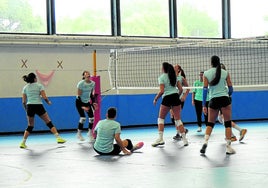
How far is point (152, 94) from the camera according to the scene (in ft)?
60.8

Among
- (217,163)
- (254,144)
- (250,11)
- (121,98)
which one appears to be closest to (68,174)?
(217,163)

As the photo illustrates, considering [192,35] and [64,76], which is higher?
[192,35]

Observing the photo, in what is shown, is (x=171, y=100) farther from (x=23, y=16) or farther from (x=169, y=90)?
(x=23, y=16)

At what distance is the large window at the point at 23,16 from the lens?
16.9 metres

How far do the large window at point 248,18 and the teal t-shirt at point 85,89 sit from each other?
8998 millimetres

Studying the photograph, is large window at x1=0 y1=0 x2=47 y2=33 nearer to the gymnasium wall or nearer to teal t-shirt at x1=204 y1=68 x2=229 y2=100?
the gymnasium wall

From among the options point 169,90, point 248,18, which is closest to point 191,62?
point 248,18

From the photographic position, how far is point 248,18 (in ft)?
69.0

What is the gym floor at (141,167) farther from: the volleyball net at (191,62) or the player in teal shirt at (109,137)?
the volleyball net at (191,62)

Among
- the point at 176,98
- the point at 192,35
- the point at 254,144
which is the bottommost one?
the point at 254,144

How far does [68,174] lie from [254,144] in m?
4.97

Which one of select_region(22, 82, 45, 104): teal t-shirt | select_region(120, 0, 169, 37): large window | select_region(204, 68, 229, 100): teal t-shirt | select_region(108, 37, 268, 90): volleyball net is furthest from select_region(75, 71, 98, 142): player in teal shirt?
select_region(120, 0, 169, 37): large window

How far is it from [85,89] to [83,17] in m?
5.35

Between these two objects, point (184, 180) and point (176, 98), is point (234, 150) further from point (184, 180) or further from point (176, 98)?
point (184, 180)
